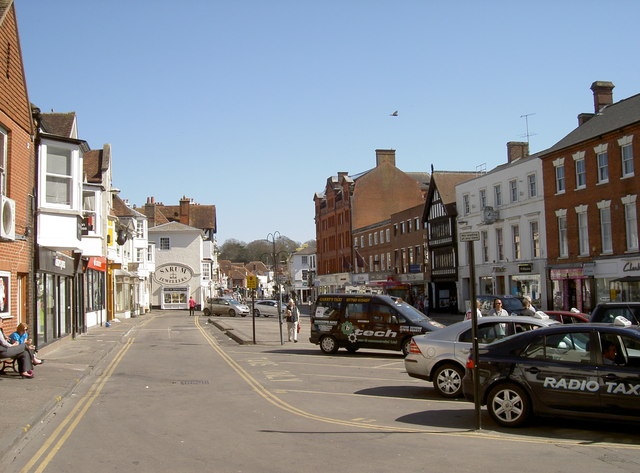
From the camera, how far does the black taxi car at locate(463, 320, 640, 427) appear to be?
8703 millimetres

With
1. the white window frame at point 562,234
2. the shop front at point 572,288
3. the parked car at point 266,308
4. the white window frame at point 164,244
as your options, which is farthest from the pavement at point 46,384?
the white window frame at point 164,244

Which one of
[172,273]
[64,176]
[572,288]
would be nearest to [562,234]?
[572,288]

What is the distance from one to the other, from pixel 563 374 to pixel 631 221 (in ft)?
87.6

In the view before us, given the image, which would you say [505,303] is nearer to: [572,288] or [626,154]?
[626,154]

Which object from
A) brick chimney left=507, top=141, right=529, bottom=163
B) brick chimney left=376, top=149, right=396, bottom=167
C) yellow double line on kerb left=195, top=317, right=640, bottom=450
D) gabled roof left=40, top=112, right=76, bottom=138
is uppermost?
brick chimney left=376, top=149, right=396, bottom=167

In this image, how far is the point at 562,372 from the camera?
9.13 meters

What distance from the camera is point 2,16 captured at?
17.1 metres

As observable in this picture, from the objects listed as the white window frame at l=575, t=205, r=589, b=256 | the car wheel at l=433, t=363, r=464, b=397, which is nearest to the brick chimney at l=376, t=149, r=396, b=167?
the white window frame at l=575, t=205, r=589, b=256

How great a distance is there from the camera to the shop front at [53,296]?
20.5 meters

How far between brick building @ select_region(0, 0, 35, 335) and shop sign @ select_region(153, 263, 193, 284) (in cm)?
5752

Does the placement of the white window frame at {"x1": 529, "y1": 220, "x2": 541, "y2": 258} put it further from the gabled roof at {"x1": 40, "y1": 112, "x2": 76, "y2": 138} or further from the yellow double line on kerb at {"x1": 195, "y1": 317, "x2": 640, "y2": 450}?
the yellow double line on kerb at {"x1": 195, "y1": 317, "x2": 640, "y2": 450}

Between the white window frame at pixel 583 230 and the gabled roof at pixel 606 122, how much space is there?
3658 millimetres

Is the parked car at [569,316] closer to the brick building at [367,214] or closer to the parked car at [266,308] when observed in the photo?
the parked car at [266,308]

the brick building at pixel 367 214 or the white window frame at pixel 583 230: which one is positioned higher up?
the brick building at pixel 367 214
